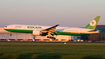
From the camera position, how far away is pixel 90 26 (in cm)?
7319

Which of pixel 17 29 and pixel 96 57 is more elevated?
pixel 17 29

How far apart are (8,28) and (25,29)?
6.16 meters

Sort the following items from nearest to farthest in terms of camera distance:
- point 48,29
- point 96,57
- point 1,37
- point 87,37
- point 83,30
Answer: point 96,57 < point 48,29 < point 83,30 < point 1,37 < point 87,37

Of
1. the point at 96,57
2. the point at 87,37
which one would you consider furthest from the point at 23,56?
the point at 87,37

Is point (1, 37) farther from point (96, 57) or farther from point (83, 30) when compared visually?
point (96, 57)

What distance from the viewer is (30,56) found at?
2108cm

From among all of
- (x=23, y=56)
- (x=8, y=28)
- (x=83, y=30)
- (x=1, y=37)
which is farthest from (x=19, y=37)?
(x=23, y=56)

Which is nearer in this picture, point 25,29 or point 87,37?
point 25,29

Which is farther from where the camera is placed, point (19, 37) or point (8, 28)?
point (19, 37)

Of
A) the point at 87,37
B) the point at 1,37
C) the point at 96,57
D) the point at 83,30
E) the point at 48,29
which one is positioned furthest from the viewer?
the point at 87,37

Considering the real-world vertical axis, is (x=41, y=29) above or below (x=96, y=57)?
above

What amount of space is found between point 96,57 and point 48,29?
154ft

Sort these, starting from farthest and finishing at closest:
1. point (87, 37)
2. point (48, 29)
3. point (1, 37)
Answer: point (87, 37)
point (1, 37)
point (48, 29)

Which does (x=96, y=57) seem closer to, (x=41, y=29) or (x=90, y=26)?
(x=41, y=29)
